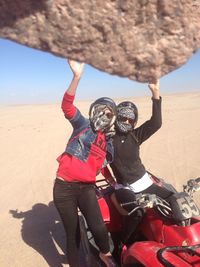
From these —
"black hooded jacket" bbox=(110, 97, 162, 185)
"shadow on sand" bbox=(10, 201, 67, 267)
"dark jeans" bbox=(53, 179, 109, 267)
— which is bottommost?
"shadow on sand" bbox=(10, 201, 67, 267)

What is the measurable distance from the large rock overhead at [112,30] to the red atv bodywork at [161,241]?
206 centimetres

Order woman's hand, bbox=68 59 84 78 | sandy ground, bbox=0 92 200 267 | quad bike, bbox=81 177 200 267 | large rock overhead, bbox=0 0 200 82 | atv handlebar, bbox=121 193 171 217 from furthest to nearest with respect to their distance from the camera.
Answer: sandy ground, bbox=0 92 200 267, atv handlebar, bbox=121 193 171 217, quad bike, bbox=81 177 200 267, woman's hand, bbox=68 59 84 78, large rock overhead, bbox=0 0 200 82

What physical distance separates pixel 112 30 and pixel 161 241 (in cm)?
257

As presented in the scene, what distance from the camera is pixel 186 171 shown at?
9516mm

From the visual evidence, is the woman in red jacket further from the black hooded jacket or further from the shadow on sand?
the shadow on sand

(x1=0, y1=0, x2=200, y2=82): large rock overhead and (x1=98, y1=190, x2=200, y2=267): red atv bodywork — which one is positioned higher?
(x1=0, y1=0, x2=200, y2=82): large rock overhead

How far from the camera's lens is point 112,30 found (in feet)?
5.97

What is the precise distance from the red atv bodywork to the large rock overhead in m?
2.06

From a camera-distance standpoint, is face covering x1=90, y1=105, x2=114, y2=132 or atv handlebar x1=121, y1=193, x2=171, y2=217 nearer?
atv handlebar x1=121, y1=193, x2=171, y2=217

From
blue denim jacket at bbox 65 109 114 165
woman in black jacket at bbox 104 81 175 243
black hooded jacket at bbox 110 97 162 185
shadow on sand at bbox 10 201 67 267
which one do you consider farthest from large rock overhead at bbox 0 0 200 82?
shadow on sand at bbox 10 201 67 267

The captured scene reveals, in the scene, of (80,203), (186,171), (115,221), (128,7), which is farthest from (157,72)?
(186,171)

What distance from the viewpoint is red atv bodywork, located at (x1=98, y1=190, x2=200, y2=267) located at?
359 cm

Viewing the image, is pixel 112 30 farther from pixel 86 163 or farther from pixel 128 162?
pixel 128 162

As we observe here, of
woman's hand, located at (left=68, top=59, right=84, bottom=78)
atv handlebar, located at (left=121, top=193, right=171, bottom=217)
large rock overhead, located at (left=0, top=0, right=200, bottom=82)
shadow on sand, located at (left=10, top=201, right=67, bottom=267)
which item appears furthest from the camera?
shadow on sand, located at (left=10, top=201, right=67, bottom=267)
